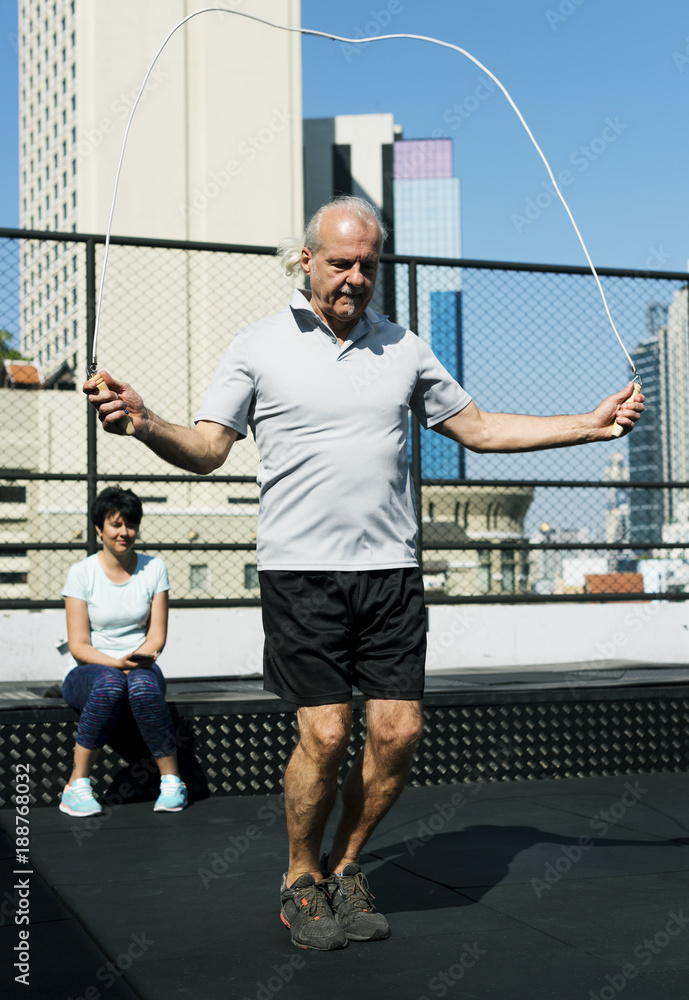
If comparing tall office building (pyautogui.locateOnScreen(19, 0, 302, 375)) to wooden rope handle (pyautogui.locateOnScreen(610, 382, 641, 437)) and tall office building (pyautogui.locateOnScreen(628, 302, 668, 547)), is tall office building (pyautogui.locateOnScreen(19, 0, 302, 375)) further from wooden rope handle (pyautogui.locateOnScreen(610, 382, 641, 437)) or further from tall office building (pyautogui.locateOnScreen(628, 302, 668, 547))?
wooden rope handle (pyautogui.locateOnScreen(610, 382, 641, 437))

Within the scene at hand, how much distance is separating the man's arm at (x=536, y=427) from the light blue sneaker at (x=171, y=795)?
202 cm

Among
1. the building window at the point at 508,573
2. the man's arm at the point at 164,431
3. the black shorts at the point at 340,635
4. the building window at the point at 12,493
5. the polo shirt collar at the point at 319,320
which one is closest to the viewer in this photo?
the man's arm at the point at 164,431

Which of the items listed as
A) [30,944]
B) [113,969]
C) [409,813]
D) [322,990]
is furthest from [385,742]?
[409,813]

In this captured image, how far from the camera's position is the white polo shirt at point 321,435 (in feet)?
8.34

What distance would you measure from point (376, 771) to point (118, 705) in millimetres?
1775

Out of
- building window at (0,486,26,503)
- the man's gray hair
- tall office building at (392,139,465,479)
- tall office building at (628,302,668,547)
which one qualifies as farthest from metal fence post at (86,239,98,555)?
tall office building at (392,139,465,479)

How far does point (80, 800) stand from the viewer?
4.00 m

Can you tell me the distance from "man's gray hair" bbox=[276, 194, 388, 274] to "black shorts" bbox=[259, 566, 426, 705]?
0.83 metres

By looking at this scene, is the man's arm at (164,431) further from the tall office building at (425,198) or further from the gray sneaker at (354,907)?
the tall office building at (425,198)

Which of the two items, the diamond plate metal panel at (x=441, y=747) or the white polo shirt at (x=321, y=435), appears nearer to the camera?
the white polo shirt at (x=321, y=435)

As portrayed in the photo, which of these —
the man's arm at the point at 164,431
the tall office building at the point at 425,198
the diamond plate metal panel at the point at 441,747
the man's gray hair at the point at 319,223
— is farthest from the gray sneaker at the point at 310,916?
the tall office building at the point at 425,198

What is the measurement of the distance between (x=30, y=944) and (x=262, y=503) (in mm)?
1178

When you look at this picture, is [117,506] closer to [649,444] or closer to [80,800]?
[80,800]

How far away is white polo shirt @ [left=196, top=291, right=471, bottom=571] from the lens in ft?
8.34
